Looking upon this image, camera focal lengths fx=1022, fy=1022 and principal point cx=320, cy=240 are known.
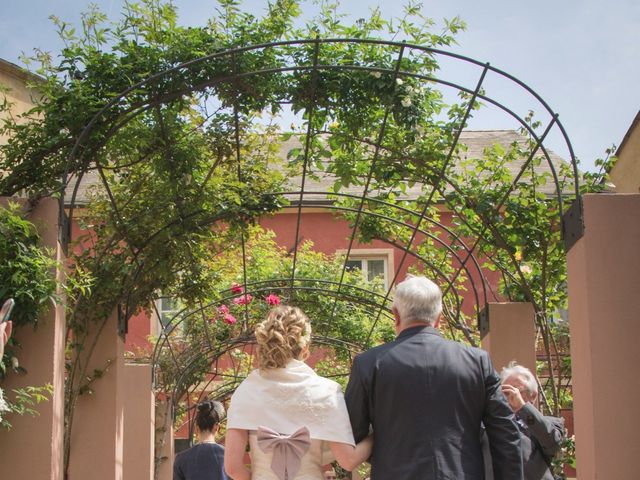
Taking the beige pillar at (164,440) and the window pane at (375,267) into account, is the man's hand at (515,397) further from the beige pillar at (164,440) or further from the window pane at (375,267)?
the window pane at (375,267)

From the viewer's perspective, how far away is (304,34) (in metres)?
6.06

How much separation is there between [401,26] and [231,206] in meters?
1.91

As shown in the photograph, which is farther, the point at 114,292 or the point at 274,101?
the point at 114,292

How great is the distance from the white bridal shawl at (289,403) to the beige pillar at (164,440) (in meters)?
8.23

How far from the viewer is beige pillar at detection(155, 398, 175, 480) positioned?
474 inches

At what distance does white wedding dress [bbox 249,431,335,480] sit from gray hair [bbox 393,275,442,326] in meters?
0.59

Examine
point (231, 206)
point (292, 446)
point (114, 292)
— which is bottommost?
point (292, 446)

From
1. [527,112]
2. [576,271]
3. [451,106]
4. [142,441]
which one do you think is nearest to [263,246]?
[142,441]

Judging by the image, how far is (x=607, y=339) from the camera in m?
4.68

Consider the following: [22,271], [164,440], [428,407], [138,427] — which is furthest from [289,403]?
[164,440]

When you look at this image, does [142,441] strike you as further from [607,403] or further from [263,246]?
[607,403]

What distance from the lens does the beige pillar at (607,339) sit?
4.60m

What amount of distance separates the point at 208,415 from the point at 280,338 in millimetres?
2662

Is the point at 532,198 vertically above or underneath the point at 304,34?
underneath
